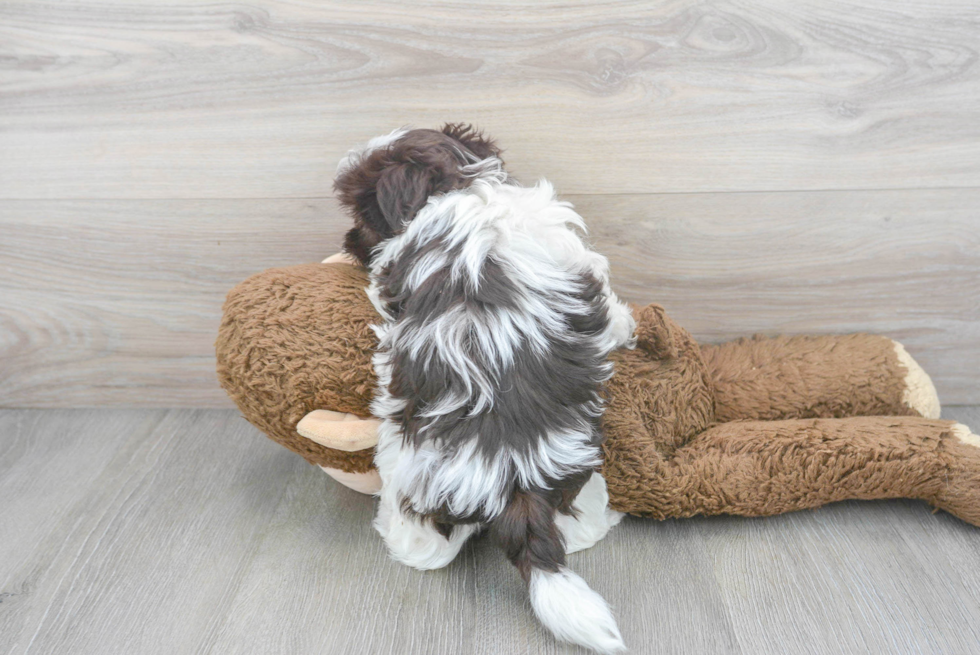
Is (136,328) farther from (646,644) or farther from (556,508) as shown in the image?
(646,644)

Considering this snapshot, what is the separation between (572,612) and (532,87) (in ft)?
2.77

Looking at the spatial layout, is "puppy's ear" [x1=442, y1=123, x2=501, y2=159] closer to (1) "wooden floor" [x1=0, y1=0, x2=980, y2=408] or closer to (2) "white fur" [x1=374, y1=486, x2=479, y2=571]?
(1) "wooden floor" [x1=0, y1=0, x2=980, y2=408]

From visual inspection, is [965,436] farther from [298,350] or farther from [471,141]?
[298,350]

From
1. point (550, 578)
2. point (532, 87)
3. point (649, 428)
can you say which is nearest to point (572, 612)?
point (550, 578)

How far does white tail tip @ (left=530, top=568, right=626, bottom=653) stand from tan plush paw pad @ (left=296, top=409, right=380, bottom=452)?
0.31m

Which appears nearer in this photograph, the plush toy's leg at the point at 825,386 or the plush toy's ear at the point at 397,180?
the plush toy's ear at the point at 397,180

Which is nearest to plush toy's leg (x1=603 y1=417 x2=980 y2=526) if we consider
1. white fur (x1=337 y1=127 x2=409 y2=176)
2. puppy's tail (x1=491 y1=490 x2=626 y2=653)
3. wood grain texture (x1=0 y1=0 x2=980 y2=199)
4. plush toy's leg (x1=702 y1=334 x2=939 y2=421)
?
plush toy's leg (x1=702 y1=334 x2=939 y2=421)

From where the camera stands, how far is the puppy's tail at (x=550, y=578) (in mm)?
863

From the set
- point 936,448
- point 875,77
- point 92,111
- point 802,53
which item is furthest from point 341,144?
point 936,448

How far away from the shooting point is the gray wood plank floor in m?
0.94

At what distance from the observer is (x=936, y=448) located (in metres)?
1.09

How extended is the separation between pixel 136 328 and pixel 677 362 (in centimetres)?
107

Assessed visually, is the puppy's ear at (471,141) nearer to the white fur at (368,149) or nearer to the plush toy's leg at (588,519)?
the white fur at (368,149)

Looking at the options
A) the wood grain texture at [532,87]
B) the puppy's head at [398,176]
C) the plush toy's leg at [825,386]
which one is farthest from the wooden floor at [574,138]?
the puppy's head at [398,176]
